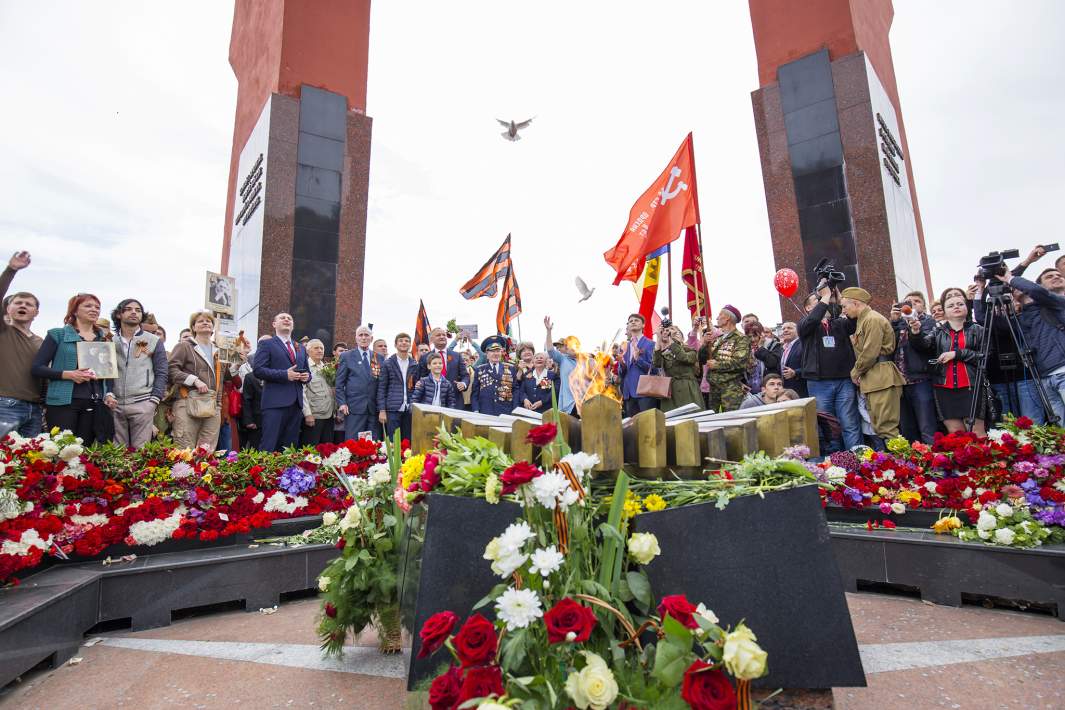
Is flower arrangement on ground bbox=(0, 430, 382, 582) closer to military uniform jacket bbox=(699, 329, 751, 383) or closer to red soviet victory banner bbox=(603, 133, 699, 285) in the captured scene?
military uniform jacket bbox=(699, 329, 751, 383)

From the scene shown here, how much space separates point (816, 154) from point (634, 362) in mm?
8491

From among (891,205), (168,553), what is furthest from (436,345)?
(891,205)

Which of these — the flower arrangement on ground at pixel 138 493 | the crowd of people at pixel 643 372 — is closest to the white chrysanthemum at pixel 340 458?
the flower arrangement on ground at pixel 138 493

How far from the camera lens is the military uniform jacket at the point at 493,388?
871 centimetres

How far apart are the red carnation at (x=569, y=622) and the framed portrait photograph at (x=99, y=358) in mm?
5206

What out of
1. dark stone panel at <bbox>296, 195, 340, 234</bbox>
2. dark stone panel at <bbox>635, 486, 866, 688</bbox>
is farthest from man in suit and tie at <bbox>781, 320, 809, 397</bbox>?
dark stone panel at <bbox>296, 195, 340, 234</bbox>

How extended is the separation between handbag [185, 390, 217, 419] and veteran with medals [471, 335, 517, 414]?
349 centimetres

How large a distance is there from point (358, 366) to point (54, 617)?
5.22 metres

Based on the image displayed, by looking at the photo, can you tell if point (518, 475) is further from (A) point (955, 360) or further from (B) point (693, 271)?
(B) point (693, 271)

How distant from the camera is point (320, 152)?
49.0 feet

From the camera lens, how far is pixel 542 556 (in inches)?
64.4

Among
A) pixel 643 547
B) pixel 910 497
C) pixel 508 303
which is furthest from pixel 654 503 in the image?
pixel 508 303

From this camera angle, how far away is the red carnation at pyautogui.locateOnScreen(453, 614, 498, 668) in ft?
4.76

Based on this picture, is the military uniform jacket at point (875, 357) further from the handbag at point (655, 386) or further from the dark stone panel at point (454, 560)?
the dark stone panel at point (454, 560)
